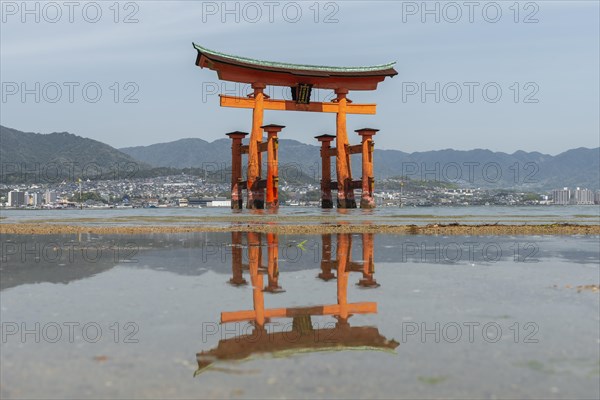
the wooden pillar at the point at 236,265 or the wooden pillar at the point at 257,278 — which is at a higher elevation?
the wooden pillar at the point at 257,278

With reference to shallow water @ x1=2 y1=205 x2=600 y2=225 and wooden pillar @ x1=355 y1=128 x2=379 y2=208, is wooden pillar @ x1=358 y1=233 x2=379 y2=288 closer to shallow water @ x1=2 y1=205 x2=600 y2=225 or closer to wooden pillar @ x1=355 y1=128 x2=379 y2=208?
shallow water @ x1=2 y1=205 x2=600 y2=225

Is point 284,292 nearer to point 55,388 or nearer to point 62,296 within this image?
point 62,296

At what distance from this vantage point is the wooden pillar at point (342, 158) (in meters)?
52.8

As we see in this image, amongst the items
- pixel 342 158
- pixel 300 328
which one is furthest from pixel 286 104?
pixel 300 328

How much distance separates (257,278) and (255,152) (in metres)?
42.0

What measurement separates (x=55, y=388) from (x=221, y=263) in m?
7.06

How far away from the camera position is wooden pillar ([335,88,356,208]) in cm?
5275

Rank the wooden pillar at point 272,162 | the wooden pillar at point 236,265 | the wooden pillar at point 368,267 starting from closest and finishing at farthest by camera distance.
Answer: the wooden pillar at point 368,267 → the wooden pillar at point 236,265 → the wooden pillar at point 272,162

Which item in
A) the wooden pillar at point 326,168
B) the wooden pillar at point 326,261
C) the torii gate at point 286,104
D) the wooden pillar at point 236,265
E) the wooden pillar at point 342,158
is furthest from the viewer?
the wooden pillar at point 326,168

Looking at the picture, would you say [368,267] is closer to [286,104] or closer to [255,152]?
[255,152]

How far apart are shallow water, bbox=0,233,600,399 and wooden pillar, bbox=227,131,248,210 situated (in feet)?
147

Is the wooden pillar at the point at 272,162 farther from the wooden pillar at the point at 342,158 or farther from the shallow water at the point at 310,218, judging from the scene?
the wooden pillar at the point at 342,158

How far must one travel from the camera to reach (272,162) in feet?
164

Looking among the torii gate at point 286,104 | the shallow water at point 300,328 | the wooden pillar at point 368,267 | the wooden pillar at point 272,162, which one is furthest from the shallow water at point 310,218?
the shallow water at point 300,328
